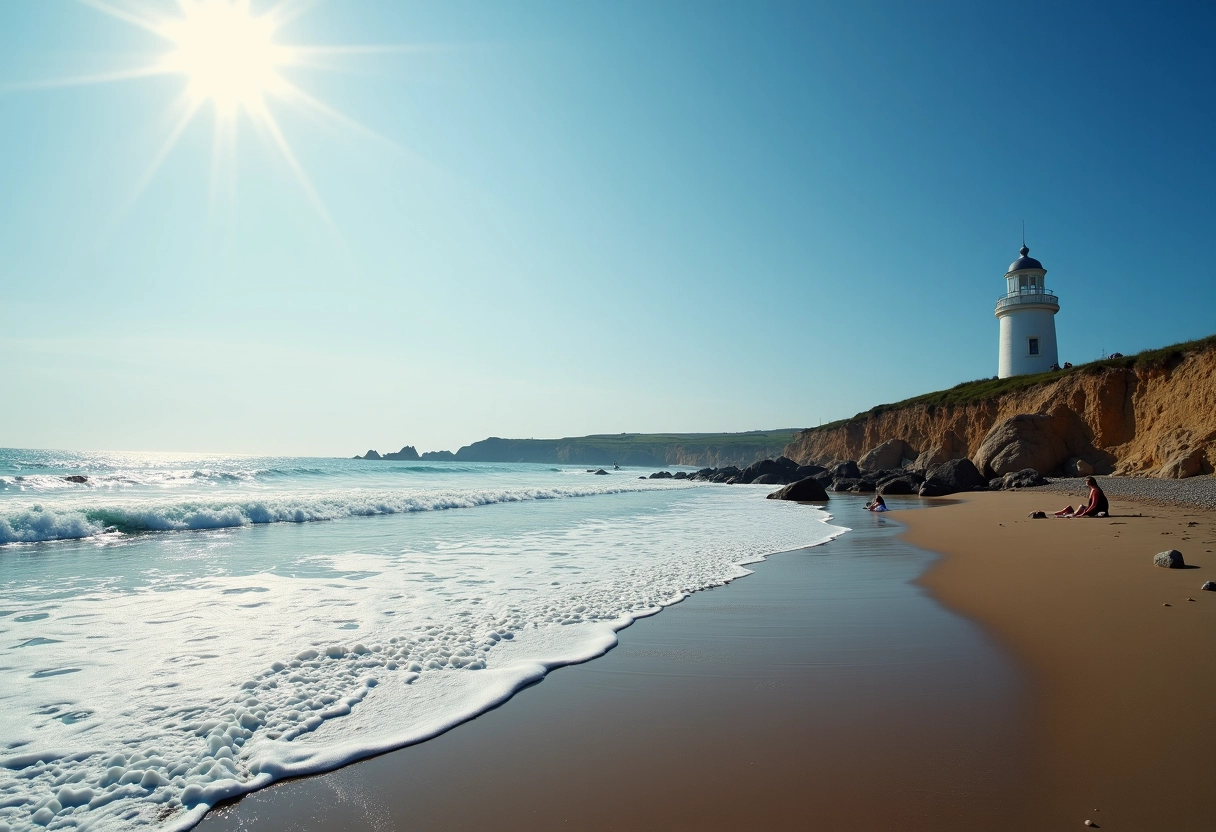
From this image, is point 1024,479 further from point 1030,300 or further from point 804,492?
point 1030,300

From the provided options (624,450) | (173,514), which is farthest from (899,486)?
(624,450)

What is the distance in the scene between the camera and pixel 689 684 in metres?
4.27

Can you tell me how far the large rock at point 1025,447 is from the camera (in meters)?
26.6

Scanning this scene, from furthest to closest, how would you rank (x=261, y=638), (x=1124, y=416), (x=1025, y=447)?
(x=1025, y=447), (x=1124, y=416), (x=261, y=638)

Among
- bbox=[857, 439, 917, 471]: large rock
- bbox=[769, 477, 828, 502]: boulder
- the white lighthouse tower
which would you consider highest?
the white lighthouse tower

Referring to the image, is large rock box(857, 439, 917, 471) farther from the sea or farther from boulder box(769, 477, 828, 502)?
the sea

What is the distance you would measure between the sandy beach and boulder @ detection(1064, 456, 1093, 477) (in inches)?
901

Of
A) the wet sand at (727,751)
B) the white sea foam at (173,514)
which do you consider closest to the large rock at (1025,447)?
the white sea foam at (173,514)

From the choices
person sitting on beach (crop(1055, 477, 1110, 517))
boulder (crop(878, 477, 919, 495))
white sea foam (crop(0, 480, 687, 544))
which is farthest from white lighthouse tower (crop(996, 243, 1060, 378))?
white sea foam (crop(0, 480, 687, 544))

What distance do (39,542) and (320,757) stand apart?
1248 centimetres

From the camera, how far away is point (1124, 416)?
25.2 meters

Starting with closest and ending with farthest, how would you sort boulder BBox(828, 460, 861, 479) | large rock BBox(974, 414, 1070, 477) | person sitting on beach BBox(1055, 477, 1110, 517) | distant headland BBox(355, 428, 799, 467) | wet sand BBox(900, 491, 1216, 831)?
wet sand BBox(900, 491, 1216, 831), person sitting on beach BBox(1055, 477, 1110, 517), large rock BBox(974, 414, 1070, 477), boulder BBox(828, 460, 861, 479), distant headland BBox(355, 428, 799, 467)

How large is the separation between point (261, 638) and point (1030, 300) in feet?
148

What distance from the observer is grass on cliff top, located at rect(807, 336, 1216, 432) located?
76.5ft
